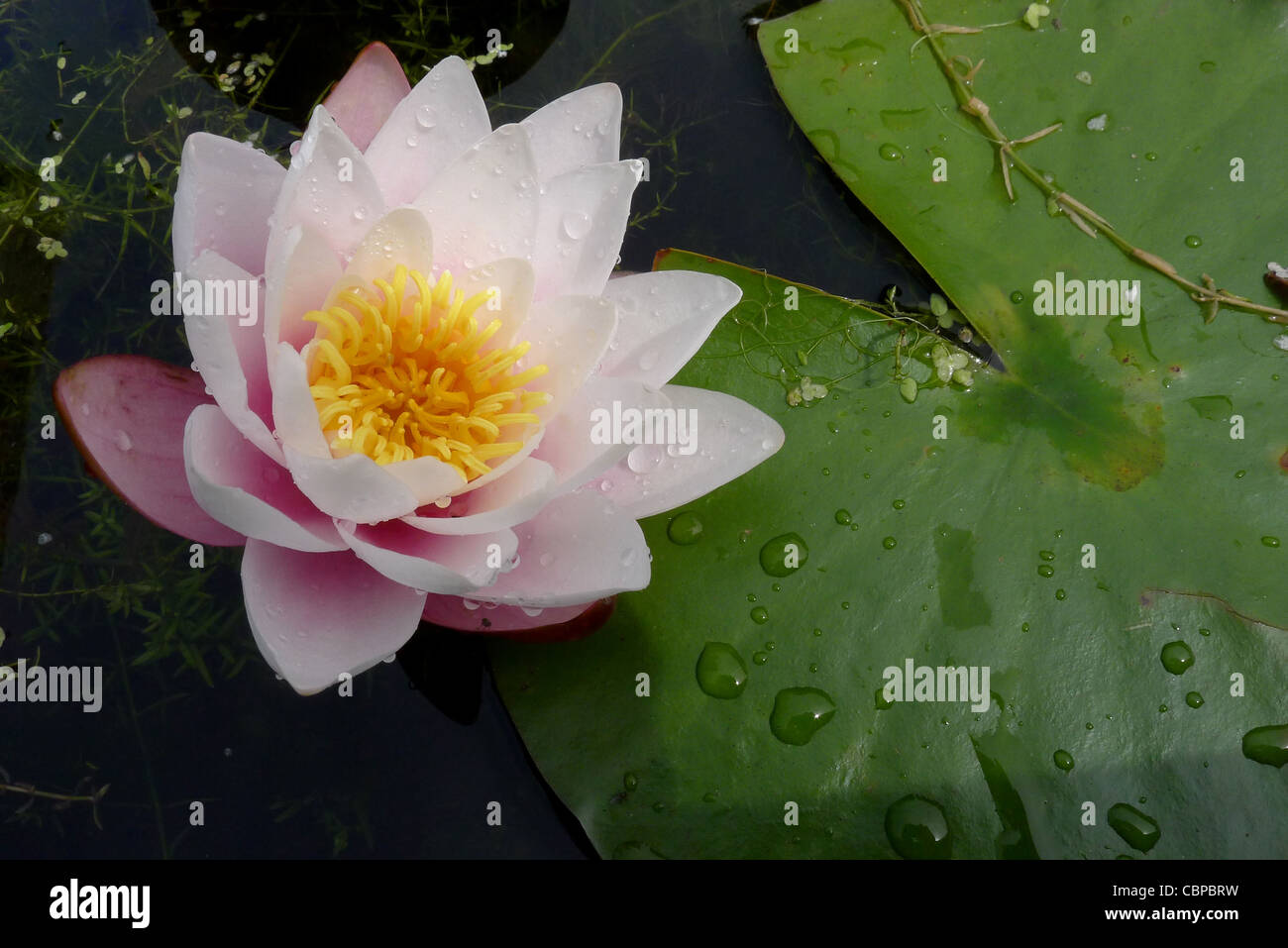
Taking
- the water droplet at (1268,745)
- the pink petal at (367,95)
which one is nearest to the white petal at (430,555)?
the pink petal at (367,95)

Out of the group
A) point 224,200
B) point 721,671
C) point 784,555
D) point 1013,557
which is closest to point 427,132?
point 224,200

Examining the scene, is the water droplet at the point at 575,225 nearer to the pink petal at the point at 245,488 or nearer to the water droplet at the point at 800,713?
the pink petal at the point at 245,488

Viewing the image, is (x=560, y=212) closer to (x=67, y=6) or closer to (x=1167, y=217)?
(x=1167, y=217)
